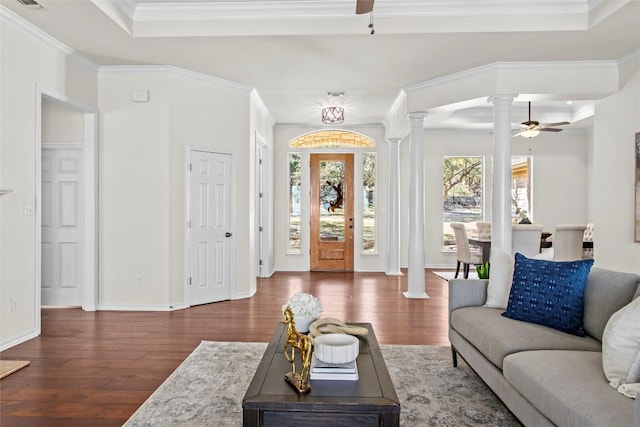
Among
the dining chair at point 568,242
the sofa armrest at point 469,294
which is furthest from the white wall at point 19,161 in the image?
the dining chair at point 568,242

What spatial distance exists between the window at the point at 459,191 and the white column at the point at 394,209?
1255 mm

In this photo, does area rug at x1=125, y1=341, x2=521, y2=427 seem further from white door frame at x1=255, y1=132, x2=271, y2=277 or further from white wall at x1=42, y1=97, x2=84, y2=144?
white door frame at x1=255, y1=132, x2=271, y2=277

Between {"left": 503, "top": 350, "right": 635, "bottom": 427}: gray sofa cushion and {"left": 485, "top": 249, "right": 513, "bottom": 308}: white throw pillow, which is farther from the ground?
{"left": 485, "top": 249, "right": 513, "bottom": 308}: white throw pillow

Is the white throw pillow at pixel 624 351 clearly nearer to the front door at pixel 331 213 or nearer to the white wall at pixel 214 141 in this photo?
the white wall at pixel 214 141

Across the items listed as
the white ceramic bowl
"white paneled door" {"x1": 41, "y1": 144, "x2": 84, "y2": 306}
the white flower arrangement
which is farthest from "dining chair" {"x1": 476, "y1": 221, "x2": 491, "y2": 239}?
"white paneled door" {"x1": 41, "y1": 144, "x2": 84, "y2": 306}

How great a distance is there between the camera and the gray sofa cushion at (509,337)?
7.63 feet

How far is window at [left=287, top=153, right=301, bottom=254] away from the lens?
28.6 ft

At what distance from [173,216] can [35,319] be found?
5.87 ft

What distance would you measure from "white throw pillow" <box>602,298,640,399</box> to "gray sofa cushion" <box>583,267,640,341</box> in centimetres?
59

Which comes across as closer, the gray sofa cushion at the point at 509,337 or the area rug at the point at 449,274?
the gray sofa cushion at the point at 509,337

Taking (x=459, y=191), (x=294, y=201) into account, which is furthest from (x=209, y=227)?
(x=459, y=191)

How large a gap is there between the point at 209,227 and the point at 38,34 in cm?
274

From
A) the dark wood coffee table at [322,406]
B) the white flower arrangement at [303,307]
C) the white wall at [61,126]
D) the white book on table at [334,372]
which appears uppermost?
the white wall at [61,126]

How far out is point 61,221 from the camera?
5254mm
